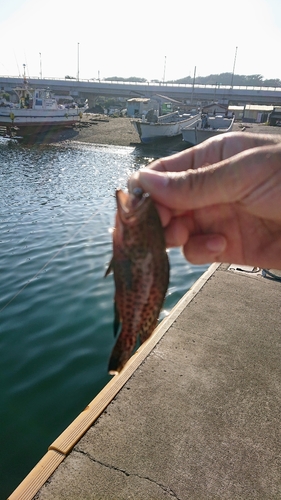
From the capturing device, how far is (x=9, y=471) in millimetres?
4988

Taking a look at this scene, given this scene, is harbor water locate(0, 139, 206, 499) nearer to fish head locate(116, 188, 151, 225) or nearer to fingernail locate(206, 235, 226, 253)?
fingernail locate(206, 235, 226, 253)

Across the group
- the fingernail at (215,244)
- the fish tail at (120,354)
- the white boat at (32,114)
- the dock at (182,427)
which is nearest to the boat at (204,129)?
the white boat at (32,114)

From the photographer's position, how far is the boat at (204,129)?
33062 mm

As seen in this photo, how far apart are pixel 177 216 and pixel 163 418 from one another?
306 cm

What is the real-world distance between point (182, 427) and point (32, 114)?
43.9 metres

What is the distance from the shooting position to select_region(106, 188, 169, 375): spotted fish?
2203mm

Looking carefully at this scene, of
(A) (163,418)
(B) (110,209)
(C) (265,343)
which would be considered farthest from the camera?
(B) (110,209)

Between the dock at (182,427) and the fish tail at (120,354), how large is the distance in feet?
7.83

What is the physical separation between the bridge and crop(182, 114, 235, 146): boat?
56.7 metres

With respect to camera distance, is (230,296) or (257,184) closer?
(257,184)

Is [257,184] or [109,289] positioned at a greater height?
[257,184]

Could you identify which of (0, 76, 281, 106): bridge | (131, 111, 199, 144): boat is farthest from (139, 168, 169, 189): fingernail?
(0, 76, 281, 106): bridge

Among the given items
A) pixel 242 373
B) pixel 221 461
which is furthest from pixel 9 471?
pixel 242 373

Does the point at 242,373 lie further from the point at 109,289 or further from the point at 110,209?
the point at 110,209
